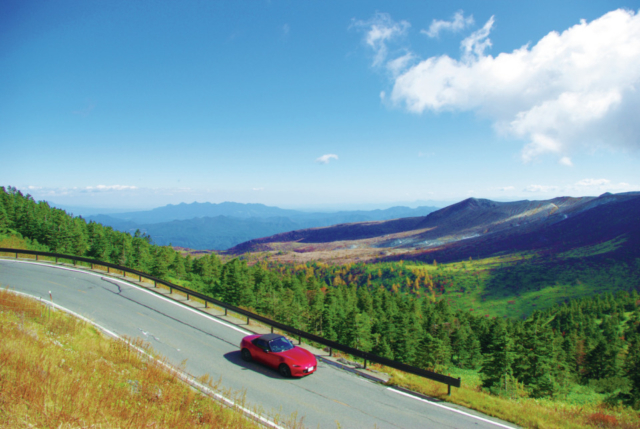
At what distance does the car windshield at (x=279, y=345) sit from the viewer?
14058mm

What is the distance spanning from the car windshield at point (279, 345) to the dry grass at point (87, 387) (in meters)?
3.12

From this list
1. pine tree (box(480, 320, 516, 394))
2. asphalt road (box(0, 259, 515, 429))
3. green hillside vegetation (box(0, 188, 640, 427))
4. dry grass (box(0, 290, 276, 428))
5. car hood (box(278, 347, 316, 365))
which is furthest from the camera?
green hillside vegetation (box(0, 188, 640, 427))

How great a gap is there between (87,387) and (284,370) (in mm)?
7458

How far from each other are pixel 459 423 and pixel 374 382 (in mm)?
3918

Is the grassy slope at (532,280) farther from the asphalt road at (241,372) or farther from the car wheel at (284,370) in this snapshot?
the car wheel at (284,370)

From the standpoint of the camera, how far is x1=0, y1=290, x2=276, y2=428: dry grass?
21.2 feet

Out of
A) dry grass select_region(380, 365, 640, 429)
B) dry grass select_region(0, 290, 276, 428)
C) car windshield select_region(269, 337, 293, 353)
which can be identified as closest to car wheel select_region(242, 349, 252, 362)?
car windshield select_region(269, 337, 293, 353)

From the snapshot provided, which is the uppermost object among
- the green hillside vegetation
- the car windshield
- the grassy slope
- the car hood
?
the car windshield

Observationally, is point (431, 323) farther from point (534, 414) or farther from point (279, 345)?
point (279, 345)

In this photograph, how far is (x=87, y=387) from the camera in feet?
26.6

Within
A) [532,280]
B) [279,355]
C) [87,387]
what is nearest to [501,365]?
[279,355]

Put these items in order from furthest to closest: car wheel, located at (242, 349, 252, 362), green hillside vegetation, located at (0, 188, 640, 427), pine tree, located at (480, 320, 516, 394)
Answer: green hillside vegetation, located at (0, 188, 640, 427) < pine tree, located at (480, 320, 516, 394) < car wheel, located at (242, 349, 252, 362)

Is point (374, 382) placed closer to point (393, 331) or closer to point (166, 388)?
point (166, 388)

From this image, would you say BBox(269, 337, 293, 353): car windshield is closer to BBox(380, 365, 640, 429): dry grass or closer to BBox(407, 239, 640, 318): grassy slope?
BBox(380, 365, 640, 429): dry grass
